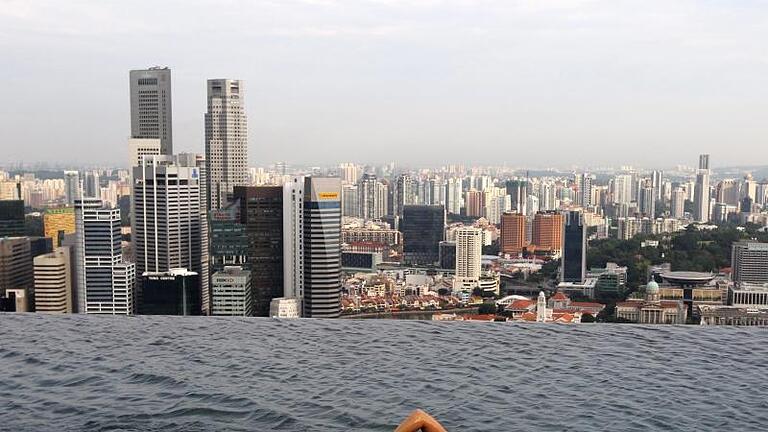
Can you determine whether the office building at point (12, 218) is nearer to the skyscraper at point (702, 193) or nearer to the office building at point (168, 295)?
the office building at point (168, 295)

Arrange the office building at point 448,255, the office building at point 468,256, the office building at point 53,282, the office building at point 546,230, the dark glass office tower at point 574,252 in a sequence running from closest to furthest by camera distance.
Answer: the office building at point 53,282 < the dark glass office tower at point 574,252 < the office building at point 468,256 < the office building at point 448,255 < the office building at point 546,230

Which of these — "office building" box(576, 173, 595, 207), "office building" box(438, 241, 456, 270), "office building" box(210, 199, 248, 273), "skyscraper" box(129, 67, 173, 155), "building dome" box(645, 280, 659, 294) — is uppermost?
"skyscraper" box(129, 67, 173, 155)

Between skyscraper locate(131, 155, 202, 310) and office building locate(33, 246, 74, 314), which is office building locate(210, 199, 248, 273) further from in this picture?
office building locate(33, 246, 74, 314)

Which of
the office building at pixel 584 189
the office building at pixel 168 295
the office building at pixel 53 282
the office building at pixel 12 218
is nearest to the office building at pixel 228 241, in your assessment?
the office building at pixel 168 295

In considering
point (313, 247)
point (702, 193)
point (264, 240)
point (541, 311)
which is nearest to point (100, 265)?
point (264, 240)

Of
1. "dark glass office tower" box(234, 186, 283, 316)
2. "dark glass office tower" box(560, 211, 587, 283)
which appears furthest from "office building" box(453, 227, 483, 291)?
"dark glass office tower" box(234, 186, 283, 316)

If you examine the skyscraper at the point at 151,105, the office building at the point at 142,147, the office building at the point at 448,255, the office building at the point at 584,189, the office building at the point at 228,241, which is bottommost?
the office building at the point at 448,255
